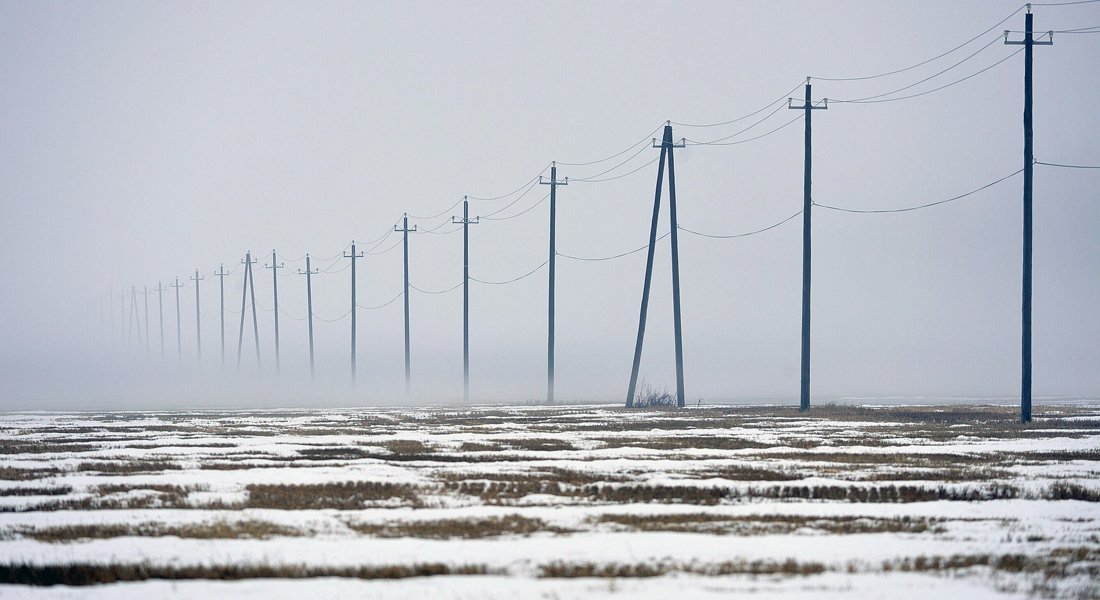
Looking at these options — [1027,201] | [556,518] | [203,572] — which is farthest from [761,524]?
[1027,201]

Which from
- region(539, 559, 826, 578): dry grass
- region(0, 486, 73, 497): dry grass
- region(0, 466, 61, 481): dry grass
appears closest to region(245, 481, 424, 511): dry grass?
region(0, 486, 73, 497): dry grass

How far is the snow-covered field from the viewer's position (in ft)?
40.2

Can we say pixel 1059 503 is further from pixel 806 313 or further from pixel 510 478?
pixel 806 313

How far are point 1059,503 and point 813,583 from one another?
7.37 metres

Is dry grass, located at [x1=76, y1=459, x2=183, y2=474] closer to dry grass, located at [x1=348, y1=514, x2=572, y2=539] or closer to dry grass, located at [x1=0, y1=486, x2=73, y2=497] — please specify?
dry grass, located at [x1=0, y1=486, x2=73, y2=497]

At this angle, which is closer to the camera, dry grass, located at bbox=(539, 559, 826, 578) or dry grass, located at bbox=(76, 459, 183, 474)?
dry grass, located at bbox=(539, 559, 826, 578)

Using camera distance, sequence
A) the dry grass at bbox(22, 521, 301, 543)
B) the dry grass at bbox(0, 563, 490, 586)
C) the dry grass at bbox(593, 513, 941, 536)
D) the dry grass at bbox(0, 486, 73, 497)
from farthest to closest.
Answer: the dry grass at bbox(0, 486, 73, 497), the dry grass at bbox(593, 513, 941, 536), the dry grass at bbox(22, 521, 301, 543), the dry grass at bbox(0, 563, 490, 586)

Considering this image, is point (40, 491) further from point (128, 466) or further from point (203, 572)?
point (203, 572)

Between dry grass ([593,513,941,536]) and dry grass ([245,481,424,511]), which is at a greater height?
dry grass ([593,513,941,536])

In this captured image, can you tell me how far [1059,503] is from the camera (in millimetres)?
17906

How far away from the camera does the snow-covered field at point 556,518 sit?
40.2 ft

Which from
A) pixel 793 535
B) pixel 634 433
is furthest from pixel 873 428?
pixel 793 535

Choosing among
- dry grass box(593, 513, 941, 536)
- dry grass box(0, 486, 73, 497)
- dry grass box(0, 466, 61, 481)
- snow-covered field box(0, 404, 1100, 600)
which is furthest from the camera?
dry grass box(0, 466, 61, 481)

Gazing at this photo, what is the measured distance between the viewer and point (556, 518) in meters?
16.5
